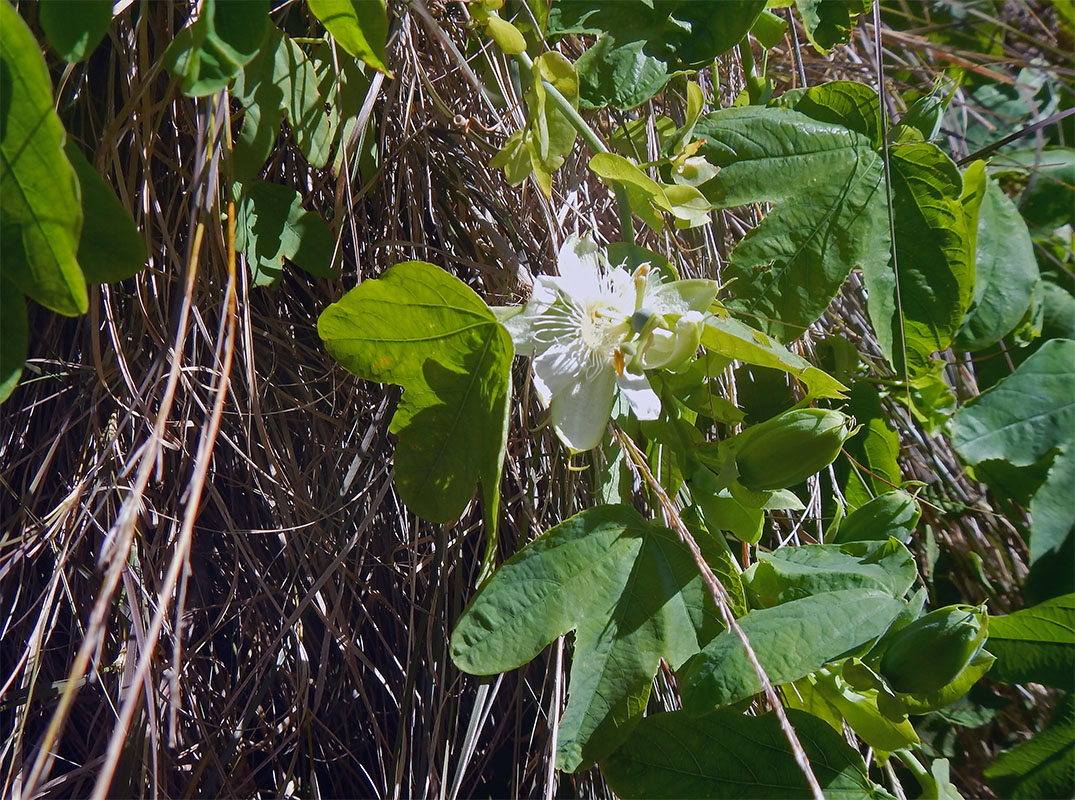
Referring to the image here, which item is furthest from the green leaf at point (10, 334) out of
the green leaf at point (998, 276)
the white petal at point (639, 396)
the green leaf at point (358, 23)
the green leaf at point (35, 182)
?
the green leaf at point (998, 276)

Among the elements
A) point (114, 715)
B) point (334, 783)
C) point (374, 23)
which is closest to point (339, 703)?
point (334, 783)

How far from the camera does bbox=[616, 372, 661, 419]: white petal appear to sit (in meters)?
0.58

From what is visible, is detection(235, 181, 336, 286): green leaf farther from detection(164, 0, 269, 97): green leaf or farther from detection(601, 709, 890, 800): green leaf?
detection(601, 709, 890, 800): green leaf

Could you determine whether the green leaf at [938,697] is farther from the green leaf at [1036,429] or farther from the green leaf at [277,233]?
the green leaf at [277,233]

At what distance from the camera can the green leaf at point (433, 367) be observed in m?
0.58

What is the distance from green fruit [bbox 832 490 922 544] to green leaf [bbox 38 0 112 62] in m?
0.65

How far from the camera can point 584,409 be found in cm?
59

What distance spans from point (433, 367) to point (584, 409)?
12cm

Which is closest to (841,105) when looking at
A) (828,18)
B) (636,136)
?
(828,18)

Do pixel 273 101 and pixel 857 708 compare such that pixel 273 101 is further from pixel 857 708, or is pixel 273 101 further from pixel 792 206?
pixel 857 708

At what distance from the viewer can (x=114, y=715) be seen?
0.71 metres

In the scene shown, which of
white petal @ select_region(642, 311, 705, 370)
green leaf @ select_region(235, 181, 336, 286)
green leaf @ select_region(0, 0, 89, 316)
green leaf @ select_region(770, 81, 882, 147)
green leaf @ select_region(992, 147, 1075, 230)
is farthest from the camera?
green leaf @ select_region(992, 147, 1075, 230)

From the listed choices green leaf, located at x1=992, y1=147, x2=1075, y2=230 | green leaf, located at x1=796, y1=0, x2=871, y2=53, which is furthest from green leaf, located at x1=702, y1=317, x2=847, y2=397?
green leaf, located at x1=992, y1=147, x2=1075, y2=230

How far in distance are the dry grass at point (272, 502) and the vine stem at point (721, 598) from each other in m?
0.10
